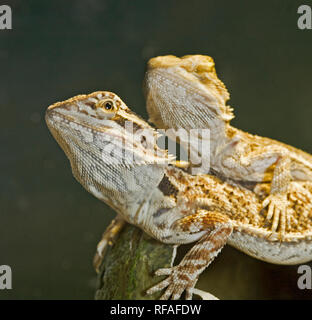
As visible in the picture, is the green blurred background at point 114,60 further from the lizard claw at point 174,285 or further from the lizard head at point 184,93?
the lizard claw at point 174,285

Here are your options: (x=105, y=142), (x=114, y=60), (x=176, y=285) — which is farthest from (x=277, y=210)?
(x=114, y=60)

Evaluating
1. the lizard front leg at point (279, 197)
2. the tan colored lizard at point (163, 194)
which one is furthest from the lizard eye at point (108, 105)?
the lizard front leg at point (279, 197)

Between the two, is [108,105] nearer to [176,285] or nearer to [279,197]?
[176,285]

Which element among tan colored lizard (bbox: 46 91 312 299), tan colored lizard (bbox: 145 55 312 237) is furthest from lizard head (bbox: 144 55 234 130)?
tan colored lizard (bbox: 46 91 312 299)

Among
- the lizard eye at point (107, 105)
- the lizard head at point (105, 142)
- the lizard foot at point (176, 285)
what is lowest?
the lizard foot at point (176, 285)

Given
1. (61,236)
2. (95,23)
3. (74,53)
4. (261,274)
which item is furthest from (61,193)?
(261,274)

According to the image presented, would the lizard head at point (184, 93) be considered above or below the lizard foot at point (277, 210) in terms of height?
above
